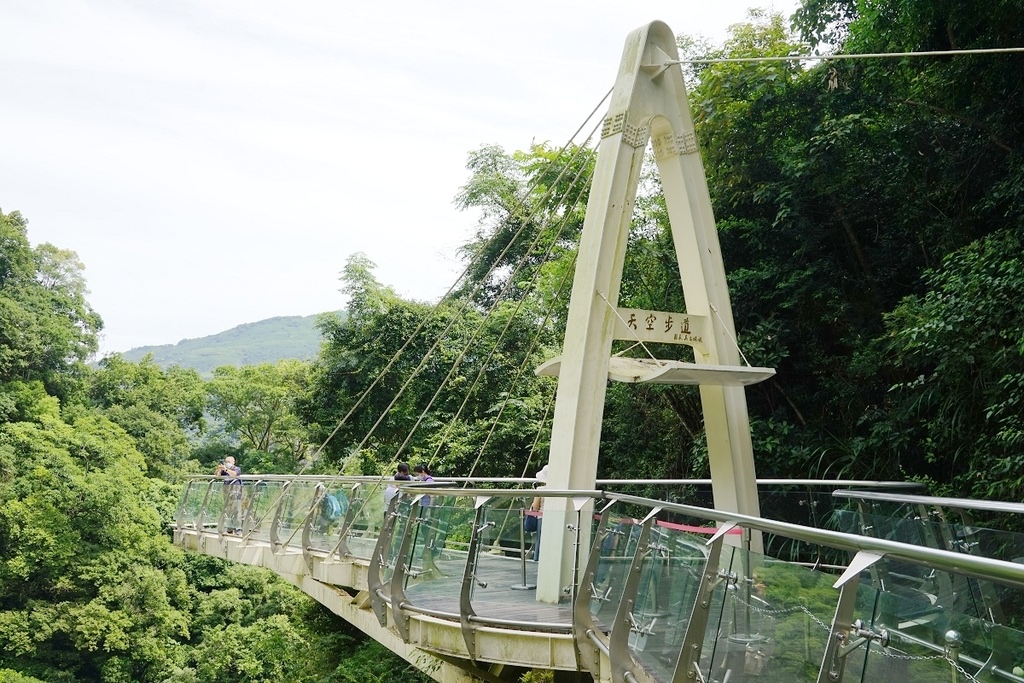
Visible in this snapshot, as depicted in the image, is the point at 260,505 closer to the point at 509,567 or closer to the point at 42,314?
the point at 509,567

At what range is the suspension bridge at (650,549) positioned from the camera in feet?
8.13

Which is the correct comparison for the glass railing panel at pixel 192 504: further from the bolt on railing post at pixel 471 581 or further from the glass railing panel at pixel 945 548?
the glass railing panel at pixel 945 548

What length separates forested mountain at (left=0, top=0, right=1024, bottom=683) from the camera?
33.8ft

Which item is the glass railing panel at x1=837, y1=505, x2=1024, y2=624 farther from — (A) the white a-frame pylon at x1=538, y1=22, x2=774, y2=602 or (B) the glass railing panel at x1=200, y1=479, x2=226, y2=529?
(B) the glass railing panel at x1=200, y1=479, x2=226, y2=529

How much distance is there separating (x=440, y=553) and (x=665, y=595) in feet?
10.8

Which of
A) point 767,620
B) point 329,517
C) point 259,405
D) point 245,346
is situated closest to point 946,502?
point 767,620

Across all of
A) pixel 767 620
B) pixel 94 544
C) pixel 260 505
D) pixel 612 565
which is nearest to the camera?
pixel 767 620

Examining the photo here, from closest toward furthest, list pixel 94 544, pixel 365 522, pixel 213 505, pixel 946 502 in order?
pixel 946 502, pixel 365 522, pixel 213 505, pixel 94 544

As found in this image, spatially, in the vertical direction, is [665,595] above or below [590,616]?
above

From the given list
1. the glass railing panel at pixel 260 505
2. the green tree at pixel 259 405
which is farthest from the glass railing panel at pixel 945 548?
the green tree at pixel 259 405

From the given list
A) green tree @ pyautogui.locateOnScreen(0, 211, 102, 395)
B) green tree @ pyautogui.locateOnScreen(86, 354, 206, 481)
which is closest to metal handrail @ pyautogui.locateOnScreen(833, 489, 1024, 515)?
green tree @ pyautogui.locateOnScreen(0, 211, 102, 395)

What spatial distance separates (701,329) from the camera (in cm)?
902

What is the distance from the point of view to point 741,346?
1343 cm

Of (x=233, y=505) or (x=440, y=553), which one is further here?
(x=233, y=505)
